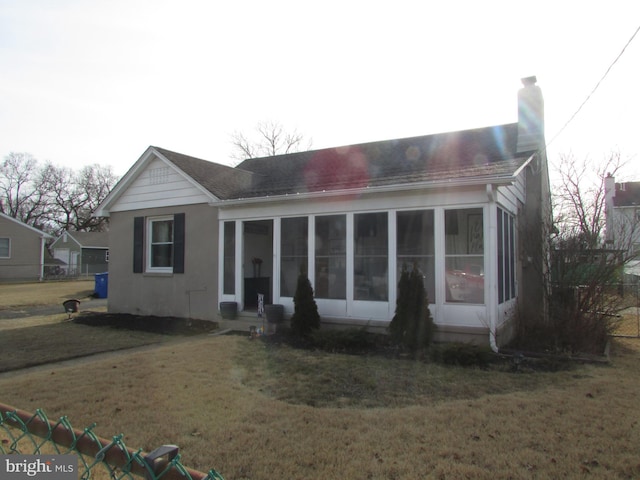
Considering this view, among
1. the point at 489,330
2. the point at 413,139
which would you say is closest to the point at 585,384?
the point at 489,330

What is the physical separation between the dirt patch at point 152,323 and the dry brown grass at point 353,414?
3.08 meters

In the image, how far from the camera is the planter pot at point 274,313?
9.43 m

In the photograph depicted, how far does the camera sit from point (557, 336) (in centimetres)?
816

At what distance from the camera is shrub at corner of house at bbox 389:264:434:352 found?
7.52 meters

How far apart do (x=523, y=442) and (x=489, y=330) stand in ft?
12.8

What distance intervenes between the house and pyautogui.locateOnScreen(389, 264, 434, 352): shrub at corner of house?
1.69 ft

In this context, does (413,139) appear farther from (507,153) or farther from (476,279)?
(476,279)

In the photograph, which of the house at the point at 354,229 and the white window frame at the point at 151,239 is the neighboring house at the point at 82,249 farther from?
the house at the point at 354,229

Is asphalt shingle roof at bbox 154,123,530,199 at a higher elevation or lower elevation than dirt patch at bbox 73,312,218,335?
higher

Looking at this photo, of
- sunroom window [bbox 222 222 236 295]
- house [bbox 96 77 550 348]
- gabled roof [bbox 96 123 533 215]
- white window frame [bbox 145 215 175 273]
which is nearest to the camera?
house [bbox 96 77 550 348]

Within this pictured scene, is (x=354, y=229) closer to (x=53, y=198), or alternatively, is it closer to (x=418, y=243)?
(x=418, y=243)

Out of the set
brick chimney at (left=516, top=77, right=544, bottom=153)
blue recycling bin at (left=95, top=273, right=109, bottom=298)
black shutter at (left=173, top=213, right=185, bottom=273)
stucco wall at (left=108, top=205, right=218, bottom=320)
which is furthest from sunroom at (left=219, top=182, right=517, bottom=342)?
blue recycling bin at (left=95, top=273, right=109, bottom=298)

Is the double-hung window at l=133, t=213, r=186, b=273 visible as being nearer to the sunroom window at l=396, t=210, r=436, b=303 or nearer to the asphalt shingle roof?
the asphalt shingle roof

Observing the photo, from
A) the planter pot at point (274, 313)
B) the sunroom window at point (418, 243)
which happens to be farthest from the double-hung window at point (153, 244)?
the sunroom window at point (418, 243)
